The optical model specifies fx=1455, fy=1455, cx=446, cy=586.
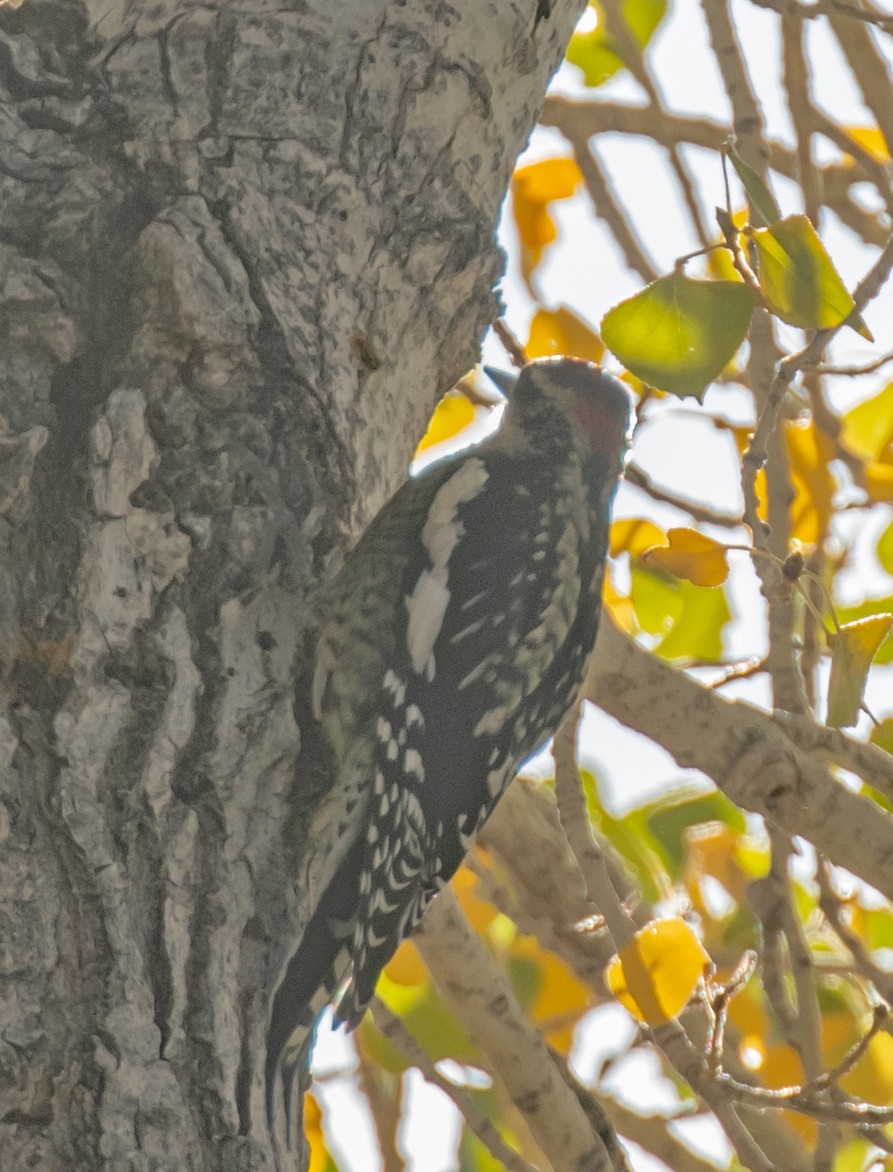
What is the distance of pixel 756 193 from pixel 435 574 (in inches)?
31.3

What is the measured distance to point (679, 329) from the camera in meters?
2.04

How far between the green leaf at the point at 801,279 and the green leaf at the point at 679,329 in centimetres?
7

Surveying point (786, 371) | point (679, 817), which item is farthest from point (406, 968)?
point (786, 371)

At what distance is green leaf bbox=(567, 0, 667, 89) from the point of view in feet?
10.9

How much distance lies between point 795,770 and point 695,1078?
1.61ft

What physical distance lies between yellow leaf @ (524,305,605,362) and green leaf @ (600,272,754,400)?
0.68 m

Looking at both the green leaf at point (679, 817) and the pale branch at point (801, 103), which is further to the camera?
the green leaf at point (679, 817)

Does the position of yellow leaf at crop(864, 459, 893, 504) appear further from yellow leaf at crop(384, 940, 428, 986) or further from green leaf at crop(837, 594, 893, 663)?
yellow leaf at crop(384, 940, 428, 986)

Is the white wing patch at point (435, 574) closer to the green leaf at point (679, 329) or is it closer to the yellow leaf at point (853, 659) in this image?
the green leaf at point (679, 329)

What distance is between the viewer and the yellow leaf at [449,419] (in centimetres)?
298

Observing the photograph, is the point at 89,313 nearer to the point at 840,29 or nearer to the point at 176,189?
the point at 176,189

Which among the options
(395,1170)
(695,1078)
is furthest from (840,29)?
(395,1170)

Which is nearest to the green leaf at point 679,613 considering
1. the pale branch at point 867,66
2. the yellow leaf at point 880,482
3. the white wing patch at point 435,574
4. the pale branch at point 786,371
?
the yellow leaf at point 880,482

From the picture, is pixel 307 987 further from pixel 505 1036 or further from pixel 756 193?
pixel 756 193
